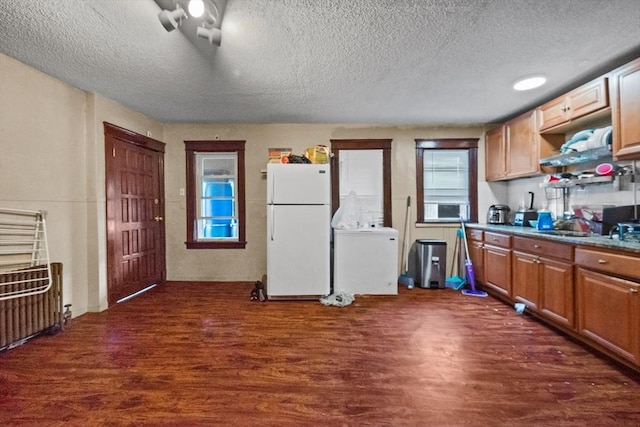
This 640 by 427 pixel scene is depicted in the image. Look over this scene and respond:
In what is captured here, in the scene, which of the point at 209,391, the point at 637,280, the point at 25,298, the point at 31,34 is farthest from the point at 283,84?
the point at 637,280

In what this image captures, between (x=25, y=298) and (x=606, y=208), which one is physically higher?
(x=606, y=208)

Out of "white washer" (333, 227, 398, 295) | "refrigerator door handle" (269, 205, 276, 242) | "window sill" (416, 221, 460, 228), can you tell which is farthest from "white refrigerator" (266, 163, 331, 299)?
"window sill" (416, 221, 460, 228)

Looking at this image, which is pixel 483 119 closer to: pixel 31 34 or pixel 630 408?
pixel 630 408

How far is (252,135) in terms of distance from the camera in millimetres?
4430

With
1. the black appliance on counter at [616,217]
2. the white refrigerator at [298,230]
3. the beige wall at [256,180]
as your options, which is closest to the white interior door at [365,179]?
the beige wall at [256,180]

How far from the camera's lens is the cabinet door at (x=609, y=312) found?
194cm

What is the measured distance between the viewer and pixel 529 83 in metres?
2.90

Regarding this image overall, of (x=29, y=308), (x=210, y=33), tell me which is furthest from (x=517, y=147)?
(x=29, y=308)

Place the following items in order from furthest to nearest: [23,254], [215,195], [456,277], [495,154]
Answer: [215,195] → [456,277] → [495,154] → [23,254]

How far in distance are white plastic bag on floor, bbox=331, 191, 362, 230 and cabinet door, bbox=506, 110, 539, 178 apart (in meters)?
2.00

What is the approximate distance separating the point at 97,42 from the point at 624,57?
411 cm

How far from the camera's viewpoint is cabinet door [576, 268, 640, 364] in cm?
194

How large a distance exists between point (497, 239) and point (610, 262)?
1.38 metres

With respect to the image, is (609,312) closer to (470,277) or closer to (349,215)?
(470,277)
